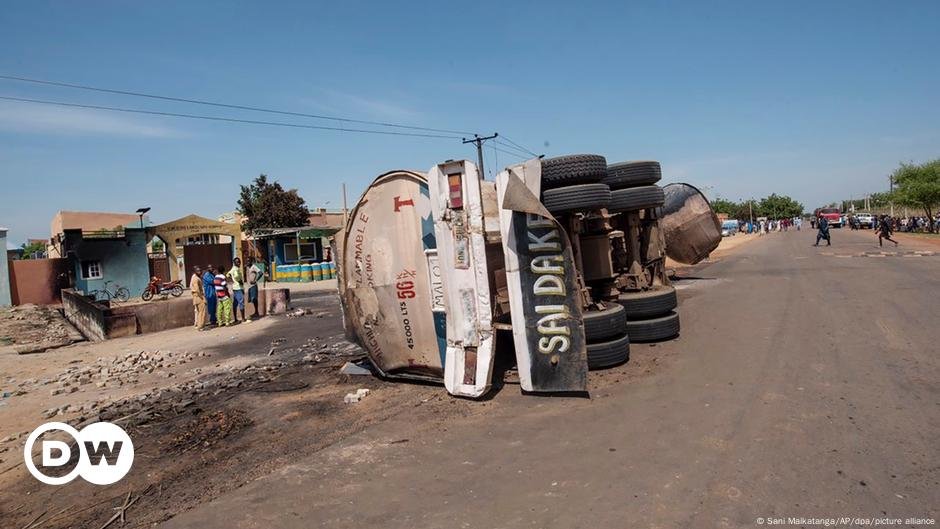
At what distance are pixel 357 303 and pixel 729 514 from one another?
4667 mm

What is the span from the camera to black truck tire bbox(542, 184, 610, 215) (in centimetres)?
622

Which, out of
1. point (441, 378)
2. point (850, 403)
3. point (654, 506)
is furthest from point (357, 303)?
point (850, 403)

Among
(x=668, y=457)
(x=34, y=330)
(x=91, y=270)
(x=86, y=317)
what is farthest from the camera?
(x=91, y=270)

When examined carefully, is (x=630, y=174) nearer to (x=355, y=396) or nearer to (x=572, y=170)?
(x=572, y=170)

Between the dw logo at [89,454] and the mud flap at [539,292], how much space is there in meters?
3.78

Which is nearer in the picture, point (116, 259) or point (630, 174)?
point (630, 174)

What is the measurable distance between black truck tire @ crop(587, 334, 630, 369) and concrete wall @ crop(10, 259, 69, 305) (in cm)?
2744

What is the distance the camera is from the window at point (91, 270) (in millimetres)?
26141

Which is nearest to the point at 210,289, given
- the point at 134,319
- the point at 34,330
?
the point at 134,319

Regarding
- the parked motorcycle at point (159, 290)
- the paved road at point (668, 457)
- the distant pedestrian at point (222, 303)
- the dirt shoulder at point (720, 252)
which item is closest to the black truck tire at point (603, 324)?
the paved road at point (668, 457)

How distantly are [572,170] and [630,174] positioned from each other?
7.50 feet

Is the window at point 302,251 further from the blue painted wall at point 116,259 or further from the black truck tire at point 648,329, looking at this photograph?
the black truck tire at point 648,329

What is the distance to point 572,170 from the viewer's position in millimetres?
6289

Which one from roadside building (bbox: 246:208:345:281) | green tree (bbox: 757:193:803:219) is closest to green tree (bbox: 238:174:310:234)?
roadside building (bbox: 246:208:345:281)
